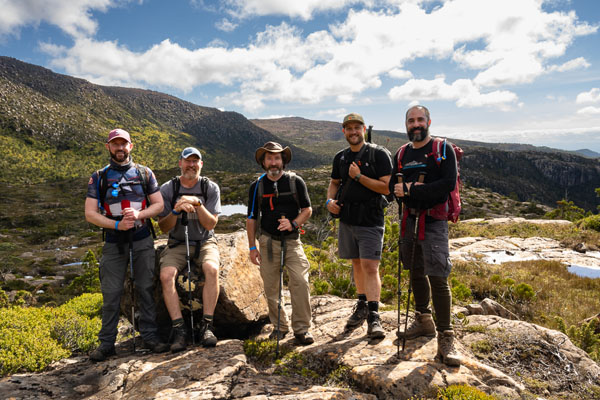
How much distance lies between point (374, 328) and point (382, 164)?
2.55 metres

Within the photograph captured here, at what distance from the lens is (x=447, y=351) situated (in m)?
Result: 4.23

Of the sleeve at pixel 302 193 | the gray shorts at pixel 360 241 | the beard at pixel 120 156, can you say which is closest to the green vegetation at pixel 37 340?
the beard at pixel 120 156

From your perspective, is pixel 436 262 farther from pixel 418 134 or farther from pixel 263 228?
pixel 263 228

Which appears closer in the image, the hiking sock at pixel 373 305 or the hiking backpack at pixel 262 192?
the hiking sock at pixel 373 305

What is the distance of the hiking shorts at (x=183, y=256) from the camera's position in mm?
5419

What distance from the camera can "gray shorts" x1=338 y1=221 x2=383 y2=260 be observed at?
5.06 meters

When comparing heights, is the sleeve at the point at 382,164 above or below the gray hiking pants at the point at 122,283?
above

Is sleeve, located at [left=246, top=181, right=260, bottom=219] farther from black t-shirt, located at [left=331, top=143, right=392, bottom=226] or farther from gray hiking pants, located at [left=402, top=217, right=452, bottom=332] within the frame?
gray hiking pants, located at [left=402, top=217, right=452, bottom=332]

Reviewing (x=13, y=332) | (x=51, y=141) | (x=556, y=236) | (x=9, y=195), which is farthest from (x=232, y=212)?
(x=51, y=141)

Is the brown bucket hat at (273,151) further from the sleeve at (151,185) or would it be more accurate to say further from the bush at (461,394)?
the bush at (461,394)

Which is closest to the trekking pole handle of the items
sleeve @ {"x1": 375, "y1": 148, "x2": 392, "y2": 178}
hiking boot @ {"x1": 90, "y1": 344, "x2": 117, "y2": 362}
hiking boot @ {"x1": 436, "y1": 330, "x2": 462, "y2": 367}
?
hiking boot @ {"x1": 90, "y1": 344, "x2": 117, "y2": 362}

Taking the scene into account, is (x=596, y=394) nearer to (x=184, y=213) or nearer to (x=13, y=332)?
(x=184, y=213)

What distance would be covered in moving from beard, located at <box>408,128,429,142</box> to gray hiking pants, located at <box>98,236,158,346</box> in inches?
178

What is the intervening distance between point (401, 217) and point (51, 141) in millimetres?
196146
